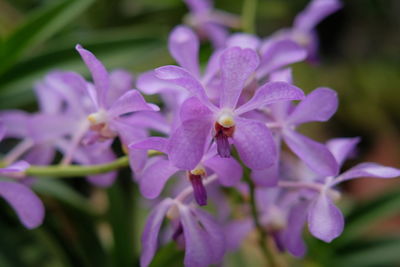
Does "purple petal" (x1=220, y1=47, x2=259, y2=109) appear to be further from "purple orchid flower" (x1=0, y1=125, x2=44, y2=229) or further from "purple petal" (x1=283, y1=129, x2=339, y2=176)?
"purple orchid flower" (x1=0, y1=125, x2=44, y2=229)

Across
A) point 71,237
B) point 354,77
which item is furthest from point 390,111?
point 71,237

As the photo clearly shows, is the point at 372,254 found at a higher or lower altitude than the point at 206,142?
lower

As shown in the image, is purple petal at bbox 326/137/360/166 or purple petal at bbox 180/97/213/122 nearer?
purple petal at bbox 180/97/213/122

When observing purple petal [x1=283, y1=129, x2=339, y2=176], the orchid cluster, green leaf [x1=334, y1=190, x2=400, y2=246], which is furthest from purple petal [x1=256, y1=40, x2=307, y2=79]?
green leaf [x1=334, y1=190, x2=400, y2=246]

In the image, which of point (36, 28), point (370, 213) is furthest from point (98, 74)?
point (370, 213)

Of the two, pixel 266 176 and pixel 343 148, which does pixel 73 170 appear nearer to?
pixel 266 176

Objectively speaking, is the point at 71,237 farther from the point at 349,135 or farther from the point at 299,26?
the point at 349,135
